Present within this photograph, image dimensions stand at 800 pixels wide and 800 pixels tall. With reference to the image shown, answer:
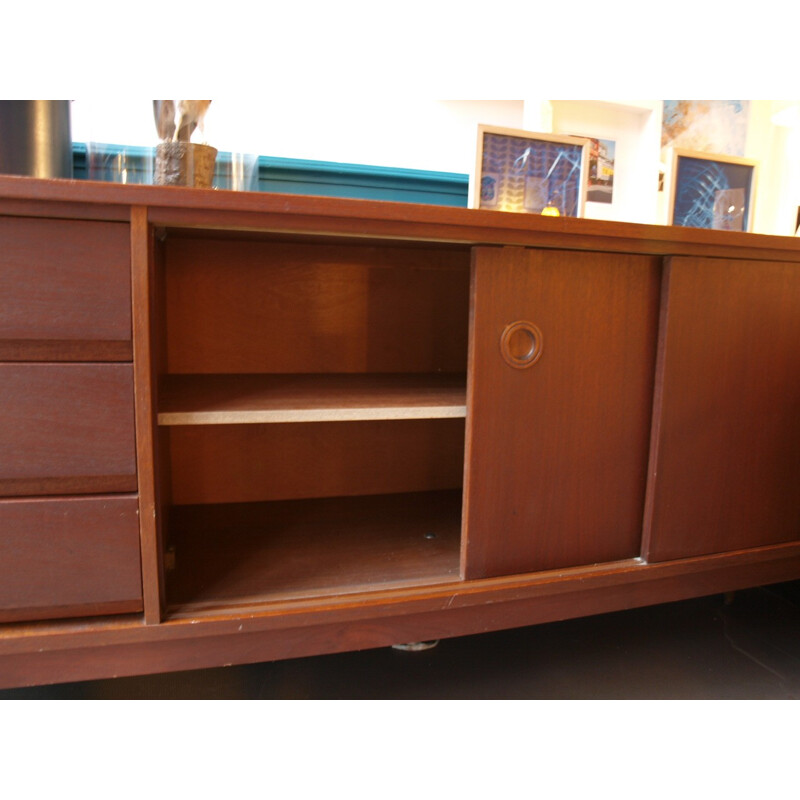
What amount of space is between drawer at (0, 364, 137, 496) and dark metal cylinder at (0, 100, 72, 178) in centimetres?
33

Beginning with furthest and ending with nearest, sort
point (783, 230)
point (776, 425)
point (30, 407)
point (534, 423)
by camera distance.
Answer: point (783, 230), point (776, 425), point (534, 423), point (30, 407)

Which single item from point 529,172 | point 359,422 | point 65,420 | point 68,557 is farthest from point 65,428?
point 529,172

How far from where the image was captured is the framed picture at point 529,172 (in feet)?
2.95

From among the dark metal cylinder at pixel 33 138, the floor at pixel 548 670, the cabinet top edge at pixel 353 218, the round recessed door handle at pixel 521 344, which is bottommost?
the floor at pixel 548 670

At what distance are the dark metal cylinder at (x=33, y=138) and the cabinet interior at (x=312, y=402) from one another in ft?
0.53

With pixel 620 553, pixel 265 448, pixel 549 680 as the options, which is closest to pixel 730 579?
pixel 620 553

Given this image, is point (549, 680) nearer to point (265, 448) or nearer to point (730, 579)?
point (730, 579)

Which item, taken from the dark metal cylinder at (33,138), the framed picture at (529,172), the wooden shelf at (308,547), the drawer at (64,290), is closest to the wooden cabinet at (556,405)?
the wooden shelf at (308,547)

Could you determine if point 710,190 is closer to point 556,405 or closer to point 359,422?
point 556,405

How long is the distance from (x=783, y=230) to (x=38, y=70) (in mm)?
1411

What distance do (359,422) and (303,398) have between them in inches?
10.3

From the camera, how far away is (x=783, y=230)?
1.25 m

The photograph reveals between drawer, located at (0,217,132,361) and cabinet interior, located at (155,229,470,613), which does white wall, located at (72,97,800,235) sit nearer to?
cabinet interior, located at (155,229,470,613)

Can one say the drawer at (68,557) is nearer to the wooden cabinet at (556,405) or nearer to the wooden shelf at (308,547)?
the wooden shelf at (308,547)
